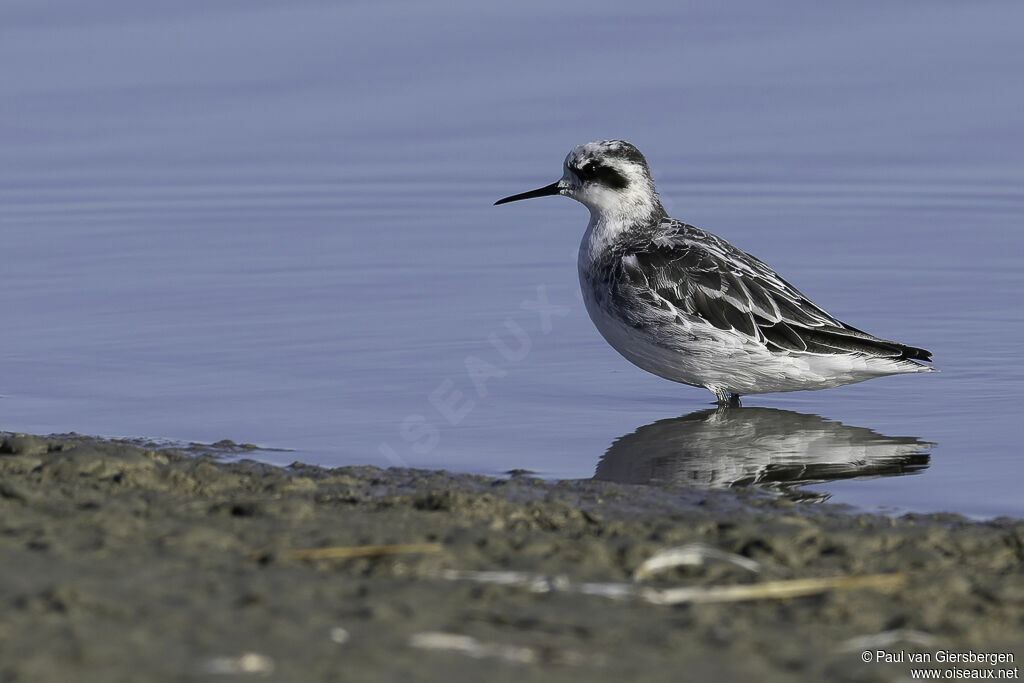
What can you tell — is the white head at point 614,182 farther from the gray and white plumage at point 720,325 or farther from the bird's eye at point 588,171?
the gray and white plumage at point 720,325

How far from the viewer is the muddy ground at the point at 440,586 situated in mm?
4746

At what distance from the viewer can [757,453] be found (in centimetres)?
980

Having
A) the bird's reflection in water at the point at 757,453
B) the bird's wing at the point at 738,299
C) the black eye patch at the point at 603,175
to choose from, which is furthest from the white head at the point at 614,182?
the bird's reflection in water at the point at 757,453

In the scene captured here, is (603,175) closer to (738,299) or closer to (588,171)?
(588,171)

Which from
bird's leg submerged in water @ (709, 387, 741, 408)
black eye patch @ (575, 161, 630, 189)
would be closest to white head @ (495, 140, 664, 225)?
black eye patch @ (575, 161, 630, 189)

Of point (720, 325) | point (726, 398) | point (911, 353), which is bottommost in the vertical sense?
point (726, 398)

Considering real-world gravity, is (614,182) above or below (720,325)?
above

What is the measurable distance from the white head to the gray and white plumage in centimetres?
47

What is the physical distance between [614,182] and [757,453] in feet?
9.24

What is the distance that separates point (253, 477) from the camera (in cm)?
807

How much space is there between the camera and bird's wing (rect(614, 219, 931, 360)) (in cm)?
1030

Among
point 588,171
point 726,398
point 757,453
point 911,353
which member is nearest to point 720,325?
point 726,398

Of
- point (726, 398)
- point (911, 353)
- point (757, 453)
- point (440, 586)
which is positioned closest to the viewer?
point (440, 586)

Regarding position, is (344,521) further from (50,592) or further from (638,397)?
(638,397)
